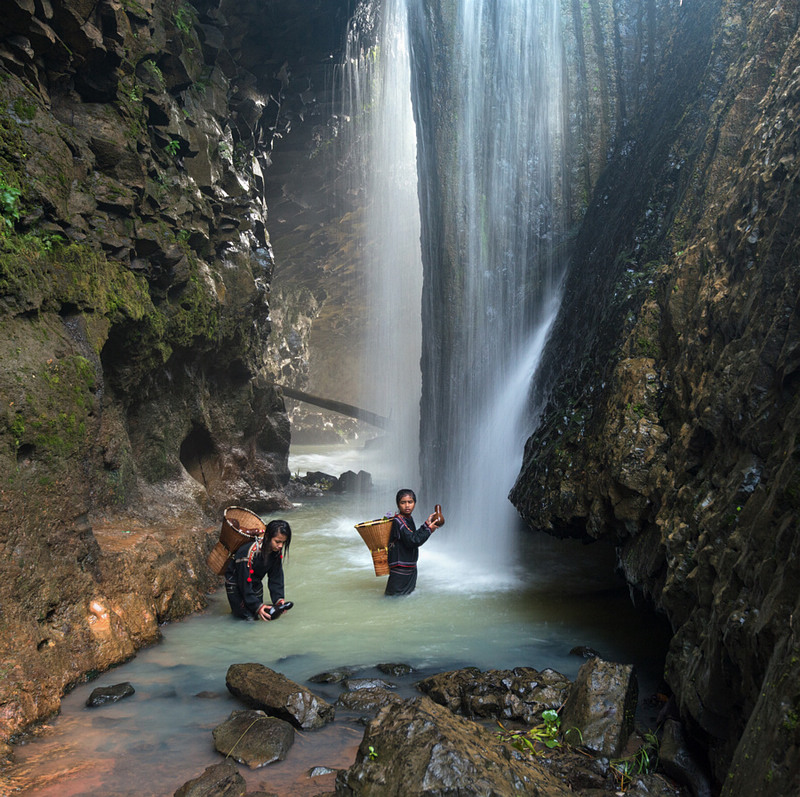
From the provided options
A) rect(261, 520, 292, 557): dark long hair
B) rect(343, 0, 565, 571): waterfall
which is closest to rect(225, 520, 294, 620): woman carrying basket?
rect(261, 520, 292, 557): dark long hair

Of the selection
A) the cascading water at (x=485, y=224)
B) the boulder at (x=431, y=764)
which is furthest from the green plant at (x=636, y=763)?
the cascading water at (x=485, y=224)

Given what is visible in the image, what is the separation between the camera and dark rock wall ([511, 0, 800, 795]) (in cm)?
276

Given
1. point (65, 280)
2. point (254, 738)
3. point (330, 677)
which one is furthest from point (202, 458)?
point (254, 738)

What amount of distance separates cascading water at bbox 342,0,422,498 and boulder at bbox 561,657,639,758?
11277 mm

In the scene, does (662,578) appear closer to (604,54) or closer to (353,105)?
(604,54)

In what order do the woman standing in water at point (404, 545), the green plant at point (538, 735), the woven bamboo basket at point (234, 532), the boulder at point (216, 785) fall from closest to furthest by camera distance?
the boulder at point (216, 785)
the green plant at point (538, 735)
the woven bamboo basket at point (234, 532)
the woman standing in water at point (404, 545)

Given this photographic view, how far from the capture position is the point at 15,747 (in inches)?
135

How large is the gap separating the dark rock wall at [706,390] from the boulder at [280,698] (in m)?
2.09

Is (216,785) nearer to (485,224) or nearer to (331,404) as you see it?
(485,224)

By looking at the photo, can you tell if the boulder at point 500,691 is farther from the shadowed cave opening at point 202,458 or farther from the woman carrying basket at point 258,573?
the shadowed cave opening at point 202,458

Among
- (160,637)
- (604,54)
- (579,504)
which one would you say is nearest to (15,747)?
(160,637)

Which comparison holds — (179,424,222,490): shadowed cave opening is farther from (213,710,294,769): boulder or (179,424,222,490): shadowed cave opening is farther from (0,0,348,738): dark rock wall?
(213,710,294,769): boulder

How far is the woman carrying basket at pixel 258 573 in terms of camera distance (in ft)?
19.4

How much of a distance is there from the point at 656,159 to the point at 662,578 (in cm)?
534
